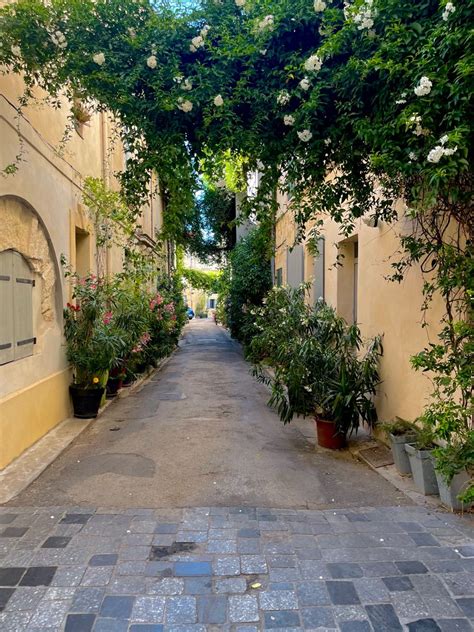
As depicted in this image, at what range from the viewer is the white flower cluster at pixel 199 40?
139 inches

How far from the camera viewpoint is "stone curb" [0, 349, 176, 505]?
3997mm

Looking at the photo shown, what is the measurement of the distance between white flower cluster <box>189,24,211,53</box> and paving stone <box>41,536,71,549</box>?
3812 millimetres

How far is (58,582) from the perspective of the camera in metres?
2.59

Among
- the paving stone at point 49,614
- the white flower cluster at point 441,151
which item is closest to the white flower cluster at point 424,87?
the white flower cluster at point 441,151

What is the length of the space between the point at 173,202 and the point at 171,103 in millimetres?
812

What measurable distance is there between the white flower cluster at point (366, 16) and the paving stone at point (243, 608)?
3.69m

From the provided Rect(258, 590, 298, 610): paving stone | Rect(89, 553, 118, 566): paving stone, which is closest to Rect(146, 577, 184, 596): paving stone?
Rect(89, 553, 118, 566): paving stone

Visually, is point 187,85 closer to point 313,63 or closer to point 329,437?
point 313,63

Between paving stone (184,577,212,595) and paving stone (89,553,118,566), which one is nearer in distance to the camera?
paving stone (184,577,212,595)

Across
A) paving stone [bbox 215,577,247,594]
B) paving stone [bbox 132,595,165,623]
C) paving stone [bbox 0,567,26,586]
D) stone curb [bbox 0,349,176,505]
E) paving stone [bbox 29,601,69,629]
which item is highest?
paving stone [bbox 29,601,69,629]

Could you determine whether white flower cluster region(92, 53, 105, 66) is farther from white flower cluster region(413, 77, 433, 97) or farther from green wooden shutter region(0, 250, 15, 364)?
white flower cluster region(413, 77, 433, 97)

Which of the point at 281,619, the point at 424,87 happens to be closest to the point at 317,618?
the point at 281,619

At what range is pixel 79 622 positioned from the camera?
2.27 m

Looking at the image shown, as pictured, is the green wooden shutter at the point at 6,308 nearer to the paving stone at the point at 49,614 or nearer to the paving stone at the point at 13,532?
the paving stone at the point at 13,532
